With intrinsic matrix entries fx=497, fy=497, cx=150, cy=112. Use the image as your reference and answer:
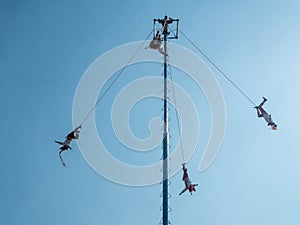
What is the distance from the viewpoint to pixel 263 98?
Answer: 84.7 ft

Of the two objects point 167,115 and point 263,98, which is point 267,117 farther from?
point 167,115

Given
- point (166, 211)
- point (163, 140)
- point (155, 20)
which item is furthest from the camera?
point (155, 20)

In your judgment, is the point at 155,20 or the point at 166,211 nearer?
the point at 166,211

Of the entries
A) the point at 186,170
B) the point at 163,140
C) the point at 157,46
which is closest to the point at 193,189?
the point at 186,170

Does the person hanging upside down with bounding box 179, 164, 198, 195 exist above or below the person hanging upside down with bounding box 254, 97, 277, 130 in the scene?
below

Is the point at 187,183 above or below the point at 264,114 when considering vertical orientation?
below

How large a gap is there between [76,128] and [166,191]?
594cm

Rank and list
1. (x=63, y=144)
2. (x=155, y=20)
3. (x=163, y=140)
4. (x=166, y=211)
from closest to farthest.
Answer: (x=166, y=211) → (x=163, y=140) → (x=63, y=144) → (x=155, y=20)

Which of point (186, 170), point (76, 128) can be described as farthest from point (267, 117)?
point (76, 128)

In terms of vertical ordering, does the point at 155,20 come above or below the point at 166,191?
above

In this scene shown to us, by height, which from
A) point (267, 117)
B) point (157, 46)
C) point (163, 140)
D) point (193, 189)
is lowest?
point (193, 189)

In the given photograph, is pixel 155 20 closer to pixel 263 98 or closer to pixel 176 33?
pixel 176 33

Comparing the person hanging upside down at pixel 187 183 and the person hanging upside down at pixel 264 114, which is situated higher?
the person hanging upside down at pixel 264 114

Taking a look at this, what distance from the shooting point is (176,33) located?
26.3 m
